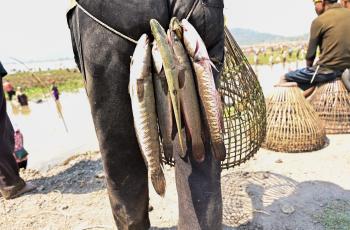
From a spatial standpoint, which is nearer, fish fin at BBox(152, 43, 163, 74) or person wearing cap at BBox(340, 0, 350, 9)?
fish fin at BBox(152, 43, 163, 74)

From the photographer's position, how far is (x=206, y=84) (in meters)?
1.44

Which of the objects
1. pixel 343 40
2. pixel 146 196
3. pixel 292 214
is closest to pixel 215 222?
pixel 146 196

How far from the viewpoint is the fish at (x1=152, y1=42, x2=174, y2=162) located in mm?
1433

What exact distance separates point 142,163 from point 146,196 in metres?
0.26

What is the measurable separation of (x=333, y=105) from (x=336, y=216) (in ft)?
8.66

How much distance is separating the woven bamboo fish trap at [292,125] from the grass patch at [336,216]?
1.38 metres

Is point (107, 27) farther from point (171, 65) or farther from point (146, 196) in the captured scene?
point (146, 196)

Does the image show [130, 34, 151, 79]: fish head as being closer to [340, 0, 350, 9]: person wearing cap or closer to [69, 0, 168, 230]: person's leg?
[69, 0, 168, 230]: person's leg

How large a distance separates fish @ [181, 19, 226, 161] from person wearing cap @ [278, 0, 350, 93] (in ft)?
13.4

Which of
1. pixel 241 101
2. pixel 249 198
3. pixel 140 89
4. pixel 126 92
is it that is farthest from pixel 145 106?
pixel 249 198

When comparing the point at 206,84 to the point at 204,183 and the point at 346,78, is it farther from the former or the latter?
the point at 346,78

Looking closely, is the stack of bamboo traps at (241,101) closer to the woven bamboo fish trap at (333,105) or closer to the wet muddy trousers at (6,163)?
the wet muddy trousers at (6,163)

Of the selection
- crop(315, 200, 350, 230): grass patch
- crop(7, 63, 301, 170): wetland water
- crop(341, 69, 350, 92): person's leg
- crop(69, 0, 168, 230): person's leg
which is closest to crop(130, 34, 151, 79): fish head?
crop(69, 0, 168, 230): person's leg

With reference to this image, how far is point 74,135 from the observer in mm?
9352
